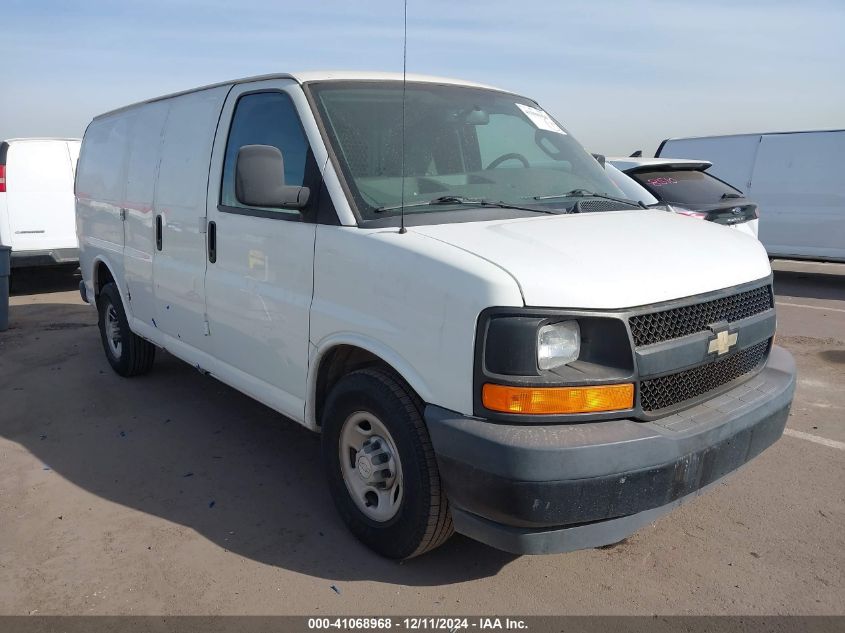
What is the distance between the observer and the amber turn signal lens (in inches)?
102

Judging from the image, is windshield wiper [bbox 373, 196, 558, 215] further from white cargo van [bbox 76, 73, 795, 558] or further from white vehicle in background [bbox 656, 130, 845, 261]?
white vehicle in background [bbox 656, 130, 845, 261]

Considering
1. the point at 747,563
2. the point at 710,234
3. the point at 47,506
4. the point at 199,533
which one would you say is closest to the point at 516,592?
the point at 747,563

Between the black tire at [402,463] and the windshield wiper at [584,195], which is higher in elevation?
the windshield wiper at [584,195]

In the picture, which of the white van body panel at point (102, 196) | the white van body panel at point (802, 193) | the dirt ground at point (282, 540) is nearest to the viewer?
the dirt ground at point (282, 540)

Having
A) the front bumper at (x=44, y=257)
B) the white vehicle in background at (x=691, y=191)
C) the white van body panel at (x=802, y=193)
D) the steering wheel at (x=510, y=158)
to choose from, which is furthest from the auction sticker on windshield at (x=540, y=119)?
the front bumper at (x=44, y=257)

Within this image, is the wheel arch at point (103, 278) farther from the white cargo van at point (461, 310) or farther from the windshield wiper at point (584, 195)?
the windshield wiper at point (584, 195)

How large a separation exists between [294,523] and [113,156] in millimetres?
3755

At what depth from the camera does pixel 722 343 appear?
2.97 m

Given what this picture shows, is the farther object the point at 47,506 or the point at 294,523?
the point at 47,506

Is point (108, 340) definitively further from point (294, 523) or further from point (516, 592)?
point (516, 592)

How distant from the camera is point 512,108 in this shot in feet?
14.1

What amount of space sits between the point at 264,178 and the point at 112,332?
368 centimetres

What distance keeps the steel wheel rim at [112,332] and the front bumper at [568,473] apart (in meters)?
4.29

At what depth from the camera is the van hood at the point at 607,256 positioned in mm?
2611
